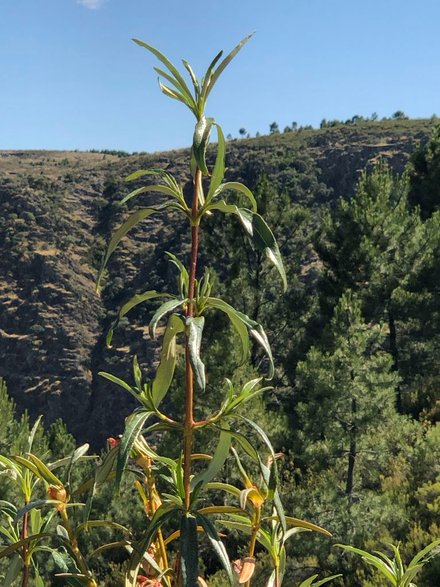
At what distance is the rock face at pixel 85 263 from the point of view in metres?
45.8

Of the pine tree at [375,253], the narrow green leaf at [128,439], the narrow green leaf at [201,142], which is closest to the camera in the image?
the narrow green leaf at [128,439]

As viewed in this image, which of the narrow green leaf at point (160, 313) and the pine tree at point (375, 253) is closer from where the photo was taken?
the narrow green leaf at point (160, 313)

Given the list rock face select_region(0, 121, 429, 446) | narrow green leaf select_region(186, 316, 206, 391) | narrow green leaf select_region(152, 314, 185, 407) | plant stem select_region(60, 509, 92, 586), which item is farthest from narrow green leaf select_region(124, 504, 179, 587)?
rock face select_region(0, 121, 429, 446)

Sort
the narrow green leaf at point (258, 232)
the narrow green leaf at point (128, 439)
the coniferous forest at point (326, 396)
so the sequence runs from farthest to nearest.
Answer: the coniferous forest at point (326, 396) < the narrow green leaf at point (258, 232) < the narrow green leaf at point (128, 439)

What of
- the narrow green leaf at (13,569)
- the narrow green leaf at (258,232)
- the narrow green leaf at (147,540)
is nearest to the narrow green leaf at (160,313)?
the narrow green leaf at (258,232)

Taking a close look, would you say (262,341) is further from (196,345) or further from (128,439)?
(128,439)

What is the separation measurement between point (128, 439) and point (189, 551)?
286 millimetres

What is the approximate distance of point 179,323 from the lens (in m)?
1.34

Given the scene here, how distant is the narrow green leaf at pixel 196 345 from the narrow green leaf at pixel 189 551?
0.39 m

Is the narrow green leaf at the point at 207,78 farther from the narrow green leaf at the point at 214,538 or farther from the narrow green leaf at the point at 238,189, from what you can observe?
the narrow green leaf at the point at 214,538

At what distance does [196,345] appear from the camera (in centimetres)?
122

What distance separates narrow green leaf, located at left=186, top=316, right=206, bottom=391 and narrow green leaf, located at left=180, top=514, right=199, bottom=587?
39 centimetres

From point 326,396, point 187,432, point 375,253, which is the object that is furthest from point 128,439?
point 375,253

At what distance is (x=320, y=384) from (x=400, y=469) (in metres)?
2.94
